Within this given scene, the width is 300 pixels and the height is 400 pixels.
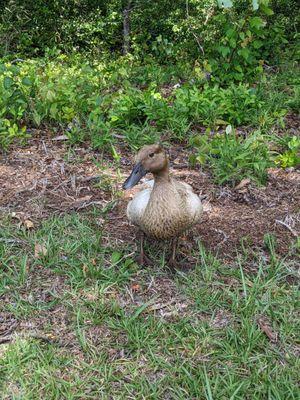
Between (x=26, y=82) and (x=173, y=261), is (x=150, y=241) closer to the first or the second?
(x=173, y=261)

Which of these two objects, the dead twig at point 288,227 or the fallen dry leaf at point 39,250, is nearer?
the fallen dry leaf at point 39,250

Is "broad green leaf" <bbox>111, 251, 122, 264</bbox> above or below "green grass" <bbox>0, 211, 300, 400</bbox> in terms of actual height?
above

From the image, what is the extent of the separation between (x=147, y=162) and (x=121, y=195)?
920 millimetres

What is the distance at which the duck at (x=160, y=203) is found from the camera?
127 inches

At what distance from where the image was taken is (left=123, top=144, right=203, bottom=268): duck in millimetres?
3217

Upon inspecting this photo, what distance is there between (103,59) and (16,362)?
178 inches

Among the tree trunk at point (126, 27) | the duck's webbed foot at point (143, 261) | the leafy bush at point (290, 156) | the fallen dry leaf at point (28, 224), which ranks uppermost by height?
the tree trunk at point (126, 27)

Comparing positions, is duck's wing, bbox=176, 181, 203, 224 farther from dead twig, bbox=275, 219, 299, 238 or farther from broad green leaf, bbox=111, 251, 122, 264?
dead twig, bbox=275, 219, 299, 238

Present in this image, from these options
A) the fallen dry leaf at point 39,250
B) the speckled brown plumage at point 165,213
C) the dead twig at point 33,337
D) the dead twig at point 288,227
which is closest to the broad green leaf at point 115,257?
the speckled brown plumage at point 165,213

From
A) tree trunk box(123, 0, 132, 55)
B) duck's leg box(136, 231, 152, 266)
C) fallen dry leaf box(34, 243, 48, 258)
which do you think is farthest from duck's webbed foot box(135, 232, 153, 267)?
tree trunk box(123, 0, 132, 55)

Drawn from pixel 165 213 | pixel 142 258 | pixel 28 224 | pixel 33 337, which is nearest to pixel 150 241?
pixel 142 258

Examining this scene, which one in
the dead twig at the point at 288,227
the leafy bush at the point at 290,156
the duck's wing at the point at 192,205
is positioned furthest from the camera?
the leafy bush at the point at 290,156

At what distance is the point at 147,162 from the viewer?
3.21 m

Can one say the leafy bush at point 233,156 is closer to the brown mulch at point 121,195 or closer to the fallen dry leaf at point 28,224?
the brown mulch at point 121,195
